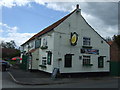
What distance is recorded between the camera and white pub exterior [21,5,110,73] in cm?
1914

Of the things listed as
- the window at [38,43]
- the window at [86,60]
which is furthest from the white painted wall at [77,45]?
the window at [38,43]

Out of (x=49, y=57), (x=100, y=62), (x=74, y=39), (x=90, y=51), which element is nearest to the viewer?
(x=49, y=57)

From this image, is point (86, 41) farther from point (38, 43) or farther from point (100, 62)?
point (38, 43)

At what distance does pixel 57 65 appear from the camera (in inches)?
742

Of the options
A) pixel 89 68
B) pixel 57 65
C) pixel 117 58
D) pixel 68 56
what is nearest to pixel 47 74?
pixel 57 65

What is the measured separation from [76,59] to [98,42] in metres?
4.28

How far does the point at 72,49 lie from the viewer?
787 inches

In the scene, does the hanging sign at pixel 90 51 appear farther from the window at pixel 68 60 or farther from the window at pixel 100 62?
the window at pixel 68 60

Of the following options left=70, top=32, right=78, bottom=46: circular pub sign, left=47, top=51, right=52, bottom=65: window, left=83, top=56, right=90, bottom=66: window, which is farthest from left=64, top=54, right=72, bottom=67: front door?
left=83, top=56, right=90, bottom=66: window

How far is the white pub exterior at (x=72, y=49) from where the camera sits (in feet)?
62.8

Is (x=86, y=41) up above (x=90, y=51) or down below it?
above

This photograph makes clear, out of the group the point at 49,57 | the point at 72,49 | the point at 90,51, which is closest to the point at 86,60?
the point at 90,51

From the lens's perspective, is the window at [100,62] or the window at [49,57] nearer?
the window at [49,57]

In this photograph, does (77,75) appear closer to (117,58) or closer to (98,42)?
(98,42)
